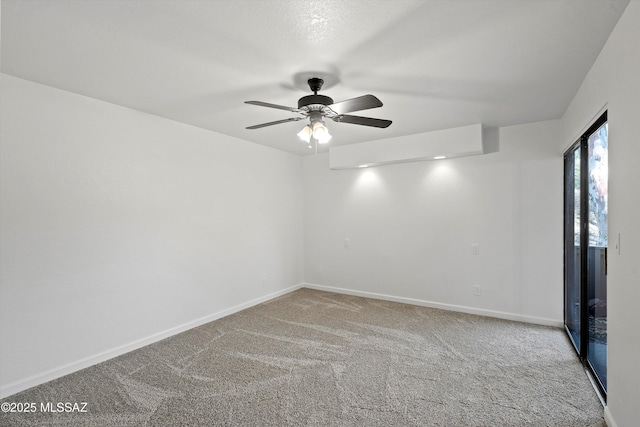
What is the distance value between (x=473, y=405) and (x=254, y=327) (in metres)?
2.49

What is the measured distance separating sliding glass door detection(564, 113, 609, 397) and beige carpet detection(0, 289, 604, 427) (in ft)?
0.67

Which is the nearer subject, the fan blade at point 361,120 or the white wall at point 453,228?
the fan blade at point 361,120

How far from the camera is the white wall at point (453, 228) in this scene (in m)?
3.97

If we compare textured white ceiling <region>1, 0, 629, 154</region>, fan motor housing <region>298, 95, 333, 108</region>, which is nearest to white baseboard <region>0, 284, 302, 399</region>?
textured white ceiling <region>1, 0, 629, 154</region>

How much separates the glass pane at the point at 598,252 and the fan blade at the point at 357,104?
178 centimetres

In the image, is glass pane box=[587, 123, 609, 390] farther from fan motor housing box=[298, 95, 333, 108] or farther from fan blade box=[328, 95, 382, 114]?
fan motor housing box=[298, 95, 333, 108]

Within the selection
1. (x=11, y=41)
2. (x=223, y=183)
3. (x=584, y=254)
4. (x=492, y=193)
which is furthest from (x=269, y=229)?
(x=584, y=254)

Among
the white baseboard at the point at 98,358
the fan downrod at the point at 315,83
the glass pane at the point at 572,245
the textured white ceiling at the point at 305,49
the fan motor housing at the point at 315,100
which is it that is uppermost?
the textured white ceiling at the point at 305,49

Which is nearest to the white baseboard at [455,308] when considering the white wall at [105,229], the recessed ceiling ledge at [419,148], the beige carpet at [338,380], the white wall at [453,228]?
the white wall at [453,228]

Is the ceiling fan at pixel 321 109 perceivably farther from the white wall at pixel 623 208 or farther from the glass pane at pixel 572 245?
the glass pane at pixel 572 245

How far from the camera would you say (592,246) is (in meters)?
2.75

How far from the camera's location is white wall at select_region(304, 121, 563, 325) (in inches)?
156

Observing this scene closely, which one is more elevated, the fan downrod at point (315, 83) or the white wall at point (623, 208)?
the fan downrod at point (315, 83)

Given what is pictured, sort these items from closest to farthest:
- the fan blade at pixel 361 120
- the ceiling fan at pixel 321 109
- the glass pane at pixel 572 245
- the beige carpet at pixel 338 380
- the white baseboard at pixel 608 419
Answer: the white baseboard at pixel 608 419 → the beige carpet at pixel 338 380 → the ceiling fan at pixel 321 109 → the fan blade at pixel 361 120 → the glass pane at pixel 572 245
